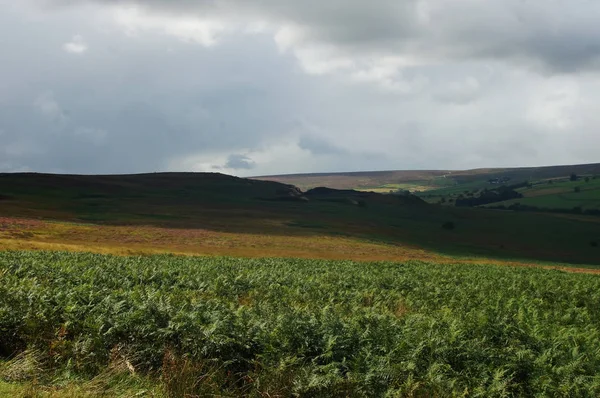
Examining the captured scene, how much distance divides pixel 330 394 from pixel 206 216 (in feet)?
425

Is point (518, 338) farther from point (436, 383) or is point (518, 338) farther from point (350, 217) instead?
point (350, 217)

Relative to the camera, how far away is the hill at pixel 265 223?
90625mm

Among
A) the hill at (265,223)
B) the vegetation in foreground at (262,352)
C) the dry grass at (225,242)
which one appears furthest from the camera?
the hill at (265,223)

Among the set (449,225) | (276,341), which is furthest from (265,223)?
(276,341)

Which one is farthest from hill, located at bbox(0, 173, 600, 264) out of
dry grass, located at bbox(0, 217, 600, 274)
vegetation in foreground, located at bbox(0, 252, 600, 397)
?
vegetation in foreground, located at bbox(0, 252, 600, 397)

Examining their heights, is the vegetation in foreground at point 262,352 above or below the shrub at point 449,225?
above

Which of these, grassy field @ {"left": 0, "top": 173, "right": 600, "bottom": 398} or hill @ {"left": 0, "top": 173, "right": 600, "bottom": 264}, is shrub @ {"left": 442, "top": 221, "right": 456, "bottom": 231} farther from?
grassy field @ {"left": 0, "top": 173, "right": 600, "bottom": 398}

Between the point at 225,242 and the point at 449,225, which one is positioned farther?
the point at 449,225

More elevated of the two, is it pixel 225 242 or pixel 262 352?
pixel 262 352

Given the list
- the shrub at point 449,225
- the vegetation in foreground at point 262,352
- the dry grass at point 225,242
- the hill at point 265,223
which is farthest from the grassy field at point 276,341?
the shrub at point 449,225

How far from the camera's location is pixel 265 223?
428 ft

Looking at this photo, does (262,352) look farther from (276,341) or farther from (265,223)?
(265,223)

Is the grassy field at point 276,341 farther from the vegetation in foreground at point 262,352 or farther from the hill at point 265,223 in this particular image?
the hill at point 265,223

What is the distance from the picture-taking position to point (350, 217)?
153875 mm
